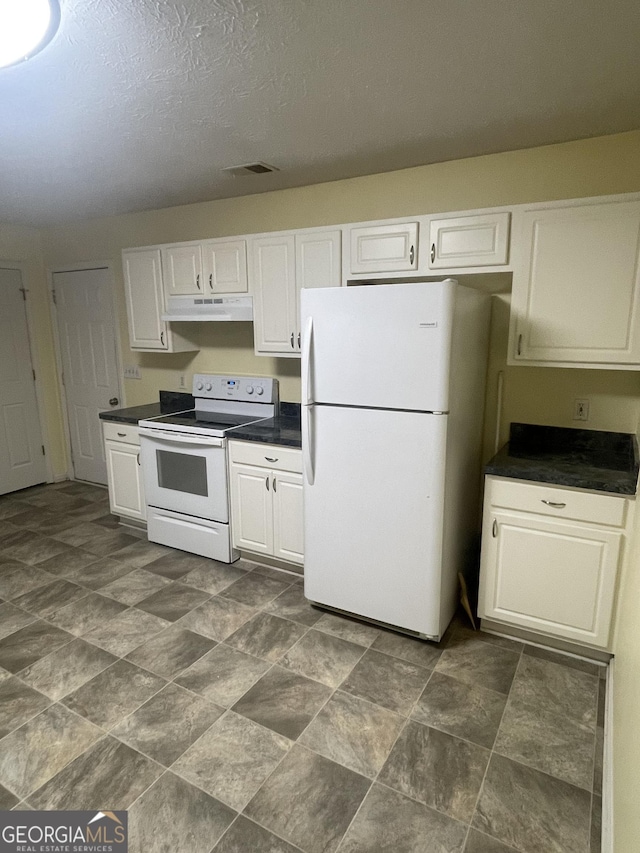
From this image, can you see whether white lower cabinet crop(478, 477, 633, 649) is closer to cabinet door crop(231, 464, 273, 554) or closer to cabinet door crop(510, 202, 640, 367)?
cabinet door crop(510, 202, 640, 367)

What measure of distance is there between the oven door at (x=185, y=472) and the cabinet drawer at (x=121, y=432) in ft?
0.54

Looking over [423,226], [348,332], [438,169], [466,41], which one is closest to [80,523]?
[348,332]

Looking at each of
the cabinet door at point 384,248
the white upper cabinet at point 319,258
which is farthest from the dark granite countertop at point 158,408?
the cabinet door at point 384,248

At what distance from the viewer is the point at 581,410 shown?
8.45ft

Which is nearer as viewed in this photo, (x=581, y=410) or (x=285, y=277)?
(x=581, y=410)

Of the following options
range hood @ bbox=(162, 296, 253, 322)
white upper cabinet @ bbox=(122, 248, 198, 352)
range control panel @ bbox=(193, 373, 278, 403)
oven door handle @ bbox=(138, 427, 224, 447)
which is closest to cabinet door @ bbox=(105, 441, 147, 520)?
oven door handle @ bbox=(138, 427, 224, 447)

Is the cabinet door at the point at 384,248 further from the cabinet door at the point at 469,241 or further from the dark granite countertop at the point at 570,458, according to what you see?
A: the dark granite countertop at the point at 570,458

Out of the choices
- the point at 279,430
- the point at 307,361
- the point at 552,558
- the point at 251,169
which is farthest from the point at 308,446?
the point at 251,169

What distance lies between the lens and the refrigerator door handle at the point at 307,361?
2.45 metres

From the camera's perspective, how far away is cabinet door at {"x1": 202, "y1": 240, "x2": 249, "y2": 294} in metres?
3.22

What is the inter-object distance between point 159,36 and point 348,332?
129 cm

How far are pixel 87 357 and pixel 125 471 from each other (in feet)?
4.95

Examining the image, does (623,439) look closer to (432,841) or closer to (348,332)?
(348,332)

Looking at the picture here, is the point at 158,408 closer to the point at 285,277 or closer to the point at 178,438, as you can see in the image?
the point at 178,438
